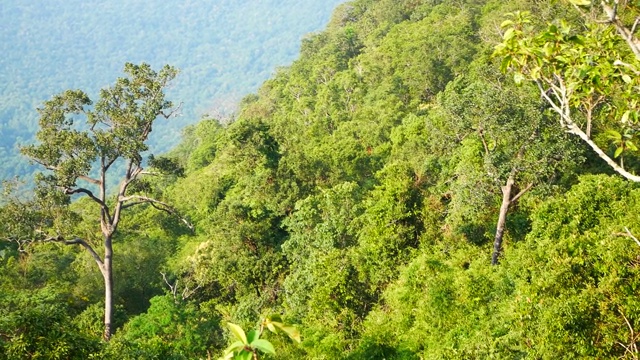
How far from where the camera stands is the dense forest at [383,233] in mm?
8938

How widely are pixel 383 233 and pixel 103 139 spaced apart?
11.1 metres

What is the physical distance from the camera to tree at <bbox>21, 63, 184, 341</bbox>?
19312 mm

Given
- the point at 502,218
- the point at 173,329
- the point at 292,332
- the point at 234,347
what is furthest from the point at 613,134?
the point at 173,329

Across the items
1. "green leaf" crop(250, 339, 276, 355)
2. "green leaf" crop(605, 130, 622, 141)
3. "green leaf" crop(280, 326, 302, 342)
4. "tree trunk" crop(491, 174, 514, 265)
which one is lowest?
"tree trunk" crop(491, 174, 514, 265)

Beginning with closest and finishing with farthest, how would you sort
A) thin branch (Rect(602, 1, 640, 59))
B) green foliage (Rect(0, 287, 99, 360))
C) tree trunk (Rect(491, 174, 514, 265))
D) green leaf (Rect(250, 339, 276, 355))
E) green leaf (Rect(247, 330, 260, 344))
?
green leaf (Rect(250, 339, 276, 355)) < green leaf (Rect(247, 330, 260, 344)) < thin branch (Rect(602, 1, 640, 59)) < green foliage (Rect(0, 287, 99, 360)) < tree trunk (Rect(491, 174, 514, 265))

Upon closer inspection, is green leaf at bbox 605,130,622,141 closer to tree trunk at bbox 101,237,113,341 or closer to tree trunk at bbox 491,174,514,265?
tree trunk at bbox 491,174,514,265

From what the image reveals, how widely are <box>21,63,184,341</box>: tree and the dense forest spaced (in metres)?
0.08

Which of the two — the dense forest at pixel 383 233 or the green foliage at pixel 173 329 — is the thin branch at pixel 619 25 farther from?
the green foliage at pixel 173 329

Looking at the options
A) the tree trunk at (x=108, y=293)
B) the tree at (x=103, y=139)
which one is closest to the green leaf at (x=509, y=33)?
the tree at (x=103, y=139)

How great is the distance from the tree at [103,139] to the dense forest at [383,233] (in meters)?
0.08

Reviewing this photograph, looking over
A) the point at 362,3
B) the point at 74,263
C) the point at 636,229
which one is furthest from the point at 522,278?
the point at 362,3

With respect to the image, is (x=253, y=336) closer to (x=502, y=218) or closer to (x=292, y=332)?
(x=292, y=332)

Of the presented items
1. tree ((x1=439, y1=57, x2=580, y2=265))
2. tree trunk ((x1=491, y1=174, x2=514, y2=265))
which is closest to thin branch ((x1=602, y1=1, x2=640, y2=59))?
tree ((x1=439, y1=57, x2=580, y2=265))

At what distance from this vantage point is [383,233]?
2027 cm
